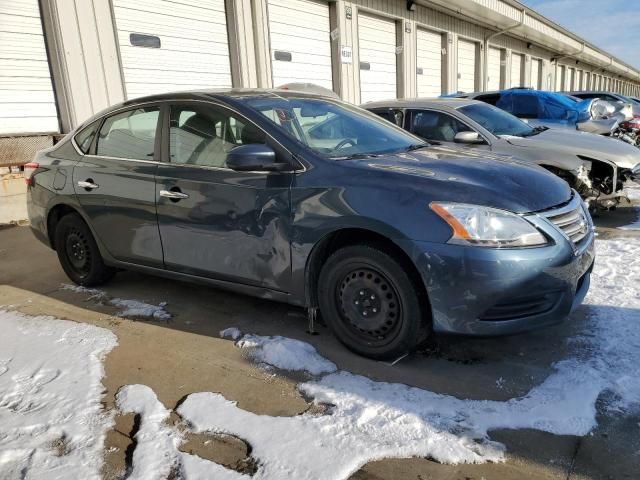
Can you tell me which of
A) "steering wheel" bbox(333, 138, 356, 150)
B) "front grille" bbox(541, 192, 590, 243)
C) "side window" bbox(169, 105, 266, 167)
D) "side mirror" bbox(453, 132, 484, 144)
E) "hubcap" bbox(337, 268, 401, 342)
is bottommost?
"hubcap" bbox(337, 268, 401, 342)

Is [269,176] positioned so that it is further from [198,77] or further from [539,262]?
[198,77]

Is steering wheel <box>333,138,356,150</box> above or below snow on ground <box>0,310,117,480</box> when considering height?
above

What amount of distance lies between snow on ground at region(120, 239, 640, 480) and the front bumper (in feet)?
1.20

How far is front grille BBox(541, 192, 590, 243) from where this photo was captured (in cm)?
294

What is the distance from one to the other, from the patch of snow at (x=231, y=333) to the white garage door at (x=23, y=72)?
5738 millimetres

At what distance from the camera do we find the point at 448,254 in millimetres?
2738

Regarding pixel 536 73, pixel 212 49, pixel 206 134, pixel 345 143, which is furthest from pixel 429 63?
pixel 206 134

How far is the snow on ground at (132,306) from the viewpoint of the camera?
4074 mm

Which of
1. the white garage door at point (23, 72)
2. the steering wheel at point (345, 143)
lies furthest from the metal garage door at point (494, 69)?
the steering wheel at point (345, 143)

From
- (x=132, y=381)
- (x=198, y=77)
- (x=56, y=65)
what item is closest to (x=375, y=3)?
(x=198, y=77)

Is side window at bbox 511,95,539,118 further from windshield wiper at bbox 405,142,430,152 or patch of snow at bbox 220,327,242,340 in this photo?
patch of snow at bbox 220,327,242,340

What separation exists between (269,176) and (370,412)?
5.02 ft

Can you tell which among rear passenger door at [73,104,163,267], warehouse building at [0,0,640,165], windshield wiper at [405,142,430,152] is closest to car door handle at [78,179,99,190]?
rear passenger door at [73,104,163,267]

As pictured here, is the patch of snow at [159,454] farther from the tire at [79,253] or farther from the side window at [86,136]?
the side window at [86,136]
